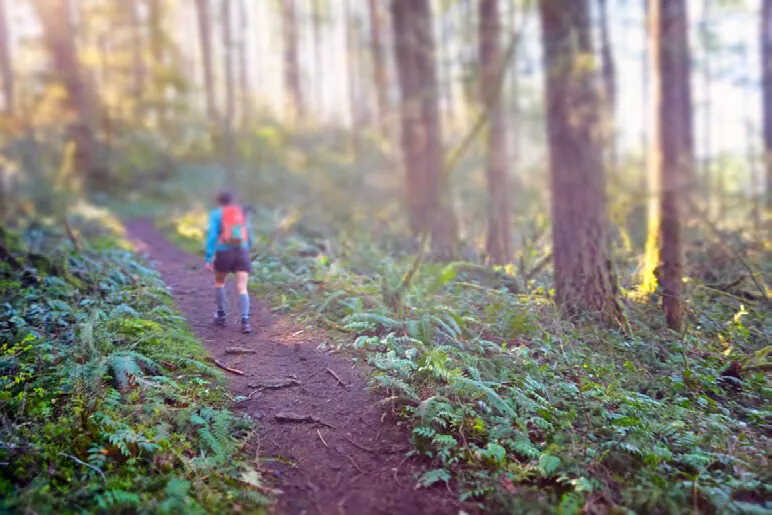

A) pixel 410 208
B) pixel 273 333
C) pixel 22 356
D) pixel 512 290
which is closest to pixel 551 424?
pixel 512 290

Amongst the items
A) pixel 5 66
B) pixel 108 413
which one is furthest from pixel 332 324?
pixel 5 66

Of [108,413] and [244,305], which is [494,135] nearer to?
[244,305]

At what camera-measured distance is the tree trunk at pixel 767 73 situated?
570 inches

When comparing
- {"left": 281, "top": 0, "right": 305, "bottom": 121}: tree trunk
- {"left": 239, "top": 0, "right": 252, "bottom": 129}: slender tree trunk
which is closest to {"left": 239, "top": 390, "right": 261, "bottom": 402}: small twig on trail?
{"left": 239, "top": 0, "right": 252, "bottom": 129}: slender tree trunk

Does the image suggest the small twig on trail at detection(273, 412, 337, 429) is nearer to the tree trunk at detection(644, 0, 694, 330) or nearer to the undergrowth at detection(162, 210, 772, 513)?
the undergrowth at detection(162, 210, 772, 513)

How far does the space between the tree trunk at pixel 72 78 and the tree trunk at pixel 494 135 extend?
13.9 m

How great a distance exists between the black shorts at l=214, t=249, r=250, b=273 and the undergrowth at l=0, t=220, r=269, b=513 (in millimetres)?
803

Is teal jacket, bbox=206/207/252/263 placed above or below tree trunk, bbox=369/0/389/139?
below

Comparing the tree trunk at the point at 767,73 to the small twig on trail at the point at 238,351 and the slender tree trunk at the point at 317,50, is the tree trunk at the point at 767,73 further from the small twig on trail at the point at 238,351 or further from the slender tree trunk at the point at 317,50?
the slender tree trunk at the point at 317,50

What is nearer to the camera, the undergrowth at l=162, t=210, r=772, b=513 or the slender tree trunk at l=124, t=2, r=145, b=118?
the undergrowth at l=162, t=210, r=772, b=513

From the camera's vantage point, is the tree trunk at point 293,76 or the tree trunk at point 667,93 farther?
the tree trunk at point 293,76

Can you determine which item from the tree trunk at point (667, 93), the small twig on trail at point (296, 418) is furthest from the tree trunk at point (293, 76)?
the small twig on trail at point (296, 418)

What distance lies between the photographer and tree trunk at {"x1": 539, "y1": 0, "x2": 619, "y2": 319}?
7.00 m

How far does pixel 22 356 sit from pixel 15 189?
1219 centimetres
